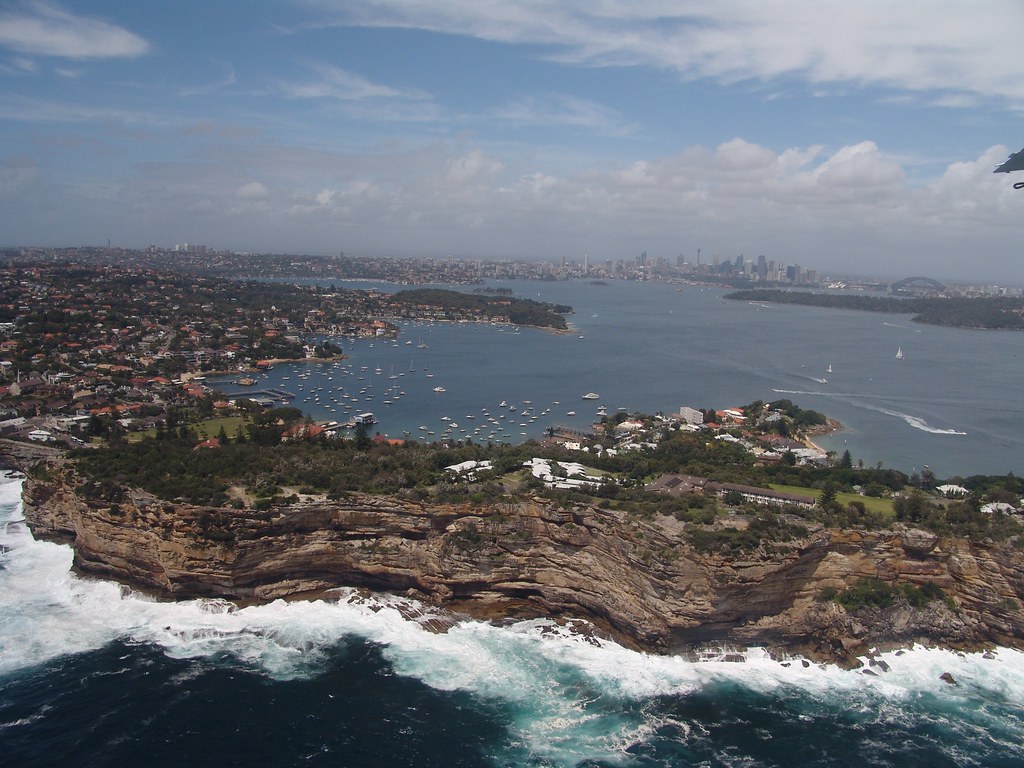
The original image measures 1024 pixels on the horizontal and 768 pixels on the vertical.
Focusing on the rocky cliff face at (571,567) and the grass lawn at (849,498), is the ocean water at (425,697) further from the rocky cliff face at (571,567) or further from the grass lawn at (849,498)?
the grass lawn at (849,498)

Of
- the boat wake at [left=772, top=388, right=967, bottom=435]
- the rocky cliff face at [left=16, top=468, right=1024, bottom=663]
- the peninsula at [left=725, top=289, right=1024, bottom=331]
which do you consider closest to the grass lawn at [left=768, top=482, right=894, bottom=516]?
the rocky cliff face at [left=16, top=468, right=1024, bottom=663]

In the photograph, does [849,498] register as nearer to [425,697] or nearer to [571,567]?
[571,567]

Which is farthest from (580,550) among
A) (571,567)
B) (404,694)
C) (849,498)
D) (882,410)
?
(882,410)

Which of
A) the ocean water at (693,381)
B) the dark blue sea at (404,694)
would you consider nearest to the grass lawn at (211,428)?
the dark blue sea at (404,694)

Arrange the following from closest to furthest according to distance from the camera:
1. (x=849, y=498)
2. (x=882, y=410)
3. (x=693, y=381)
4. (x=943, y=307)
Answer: (x=849, y=498) < (x=882, y=410) < (x=693, y=381) < (x=943, y=307)

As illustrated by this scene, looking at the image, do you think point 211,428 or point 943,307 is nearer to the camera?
point 211,428

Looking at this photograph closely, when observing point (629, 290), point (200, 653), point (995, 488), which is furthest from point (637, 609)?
point (629, 290)

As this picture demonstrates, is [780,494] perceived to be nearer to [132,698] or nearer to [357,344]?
[132,698]
